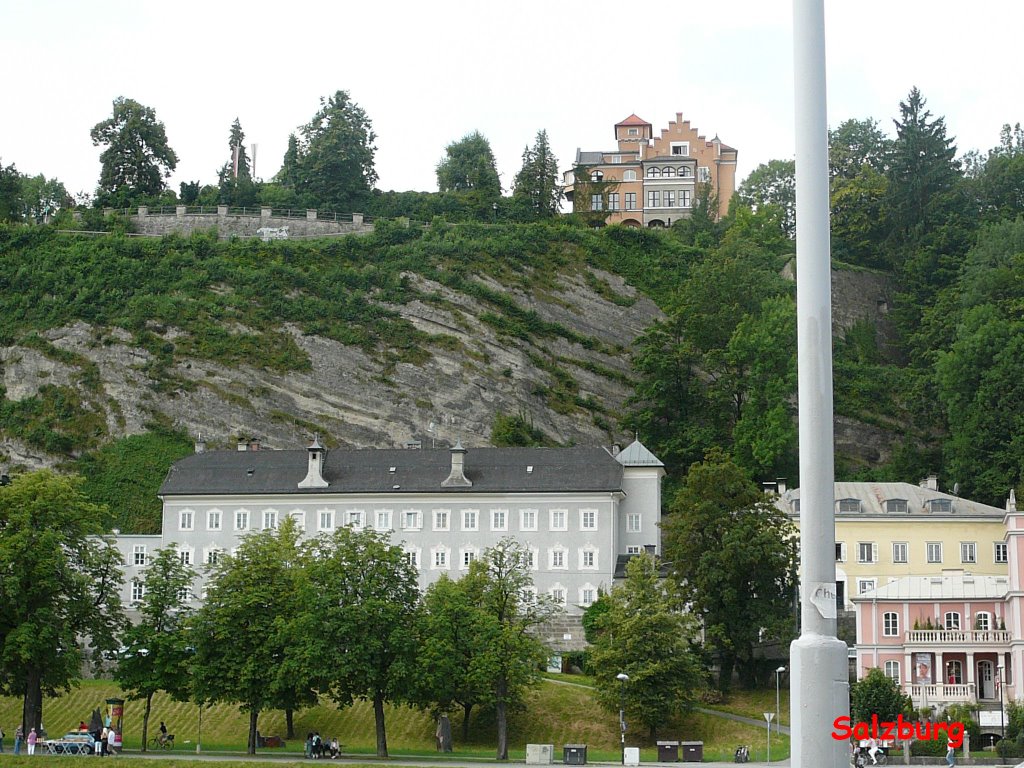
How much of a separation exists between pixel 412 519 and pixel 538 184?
50.4m

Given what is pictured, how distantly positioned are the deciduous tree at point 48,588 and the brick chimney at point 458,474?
19873 mm

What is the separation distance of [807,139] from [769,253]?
9553cm

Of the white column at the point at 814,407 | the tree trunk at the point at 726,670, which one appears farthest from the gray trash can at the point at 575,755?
the white column at the point at 814,407

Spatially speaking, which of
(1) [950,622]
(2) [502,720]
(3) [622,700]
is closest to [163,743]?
(2) [502,720]

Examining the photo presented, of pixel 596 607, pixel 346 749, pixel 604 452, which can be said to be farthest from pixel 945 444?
pixel 346 749

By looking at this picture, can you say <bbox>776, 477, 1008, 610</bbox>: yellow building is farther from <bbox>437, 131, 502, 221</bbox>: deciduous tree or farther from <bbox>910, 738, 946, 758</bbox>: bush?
<bbox>437, 131, 502, 221</bbox>: deciduous tree

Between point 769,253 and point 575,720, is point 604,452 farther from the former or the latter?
point 769,253

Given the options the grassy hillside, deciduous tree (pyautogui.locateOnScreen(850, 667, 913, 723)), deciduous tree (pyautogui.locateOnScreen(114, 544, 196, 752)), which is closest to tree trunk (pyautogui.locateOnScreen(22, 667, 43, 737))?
deciduous tree (pyautogui.locateOnScreen(114, 544, 196, 752))

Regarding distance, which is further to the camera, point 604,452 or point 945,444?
point 945,444

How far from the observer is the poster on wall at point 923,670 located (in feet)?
207

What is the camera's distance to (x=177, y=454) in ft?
300

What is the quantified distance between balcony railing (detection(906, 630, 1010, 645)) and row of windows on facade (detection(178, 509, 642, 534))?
17887mm

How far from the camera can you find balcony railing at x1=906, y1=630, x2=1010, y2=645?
6266 centimetres

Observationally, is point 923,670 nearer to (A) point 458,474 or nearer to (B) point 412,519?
(A) point 458,474
